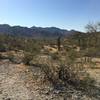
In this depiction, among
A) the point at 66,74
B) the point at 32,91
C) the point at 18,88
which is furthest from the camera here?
the point at 66,74

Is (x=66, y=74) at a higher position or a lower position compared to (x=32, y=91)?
higher

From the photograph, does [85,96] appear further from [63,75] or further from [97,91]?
[63,75]

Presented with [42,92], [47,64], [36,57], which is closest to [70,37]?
[36,57]

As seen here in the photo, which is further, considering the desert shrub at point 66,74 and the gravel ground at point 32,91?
the desert shrub at point 66,74

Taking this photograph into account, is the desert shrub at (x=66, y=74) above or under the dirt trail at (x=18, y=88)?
above

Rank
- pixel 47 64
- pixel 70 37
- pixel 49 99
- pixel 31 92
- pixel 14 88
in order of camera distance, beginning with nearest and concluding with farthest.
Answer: pixel 49 99 < pixel 31 92 < pixel 14 88 < pixel 47 64 < pixel 70 37

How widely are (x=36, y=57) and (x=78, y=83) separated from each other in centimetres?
877

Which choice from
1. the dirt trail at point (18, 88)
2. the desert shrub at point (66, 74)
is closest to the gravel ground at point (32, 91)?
the dirt trail at point (18, 88)

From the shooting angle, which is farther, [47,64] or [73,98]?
[47,64]

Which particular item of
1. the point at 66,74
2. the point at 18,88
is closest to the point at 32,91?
the point at 18,88

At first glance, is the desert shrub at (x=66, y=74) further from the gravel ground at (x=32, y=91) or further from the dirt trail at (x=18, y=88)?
the dirt trail at (x=18, y=88)

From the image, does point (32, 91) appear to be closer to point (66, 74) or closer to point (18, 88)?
point (18, 88)

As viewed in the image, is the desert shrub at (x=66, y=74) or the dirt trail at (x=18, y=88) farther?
the desert shrub at (x=66, y=74)

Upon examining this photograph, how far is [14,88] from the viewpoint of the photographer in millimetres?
10648
